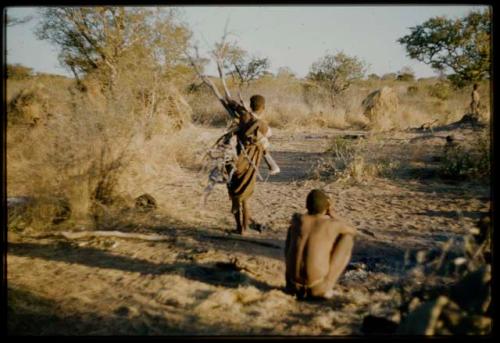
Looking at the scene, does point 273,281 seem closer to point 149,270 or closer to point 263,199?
point 149,270

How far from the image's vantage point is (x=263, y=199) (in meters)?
7.13

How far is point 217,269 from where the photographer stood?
13.5 ft

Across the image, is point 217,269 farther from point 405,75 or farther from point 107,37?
point 405,75

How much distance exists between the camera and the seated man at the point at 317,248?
10.6 ft

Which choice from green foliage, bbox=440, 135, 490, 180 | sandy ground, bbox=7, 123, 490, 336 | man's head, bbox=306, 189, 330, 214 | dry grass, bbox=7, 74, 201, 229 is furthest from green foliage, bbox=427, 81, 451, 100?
man's head, bbox=306, 189, 330, 214

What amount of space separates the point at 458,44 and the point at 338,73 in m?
7.60

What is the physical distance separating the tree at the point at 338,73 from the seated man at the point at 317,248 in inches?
823

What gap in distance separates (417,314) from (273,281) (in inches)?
64.1

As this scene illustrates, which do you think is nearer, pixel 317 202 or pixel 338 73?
pixel 317 202

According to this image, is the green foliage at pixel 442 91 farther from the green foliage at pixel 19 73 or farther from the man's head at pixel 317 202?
the man's head at pixel 317 202

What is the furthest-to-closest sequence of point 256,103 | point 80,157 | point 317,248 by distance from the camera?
1. point 80,157
2. point 256,103
3. point 317,248

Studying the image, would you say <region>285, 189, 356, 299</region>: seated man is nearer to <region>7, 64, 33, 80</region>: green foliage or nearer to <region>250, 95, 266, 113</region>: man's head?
<region>250, 95, 266, 113</region>: man's head

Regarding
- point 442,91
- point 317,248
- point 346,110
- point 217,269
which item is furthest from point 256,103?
point 442,91

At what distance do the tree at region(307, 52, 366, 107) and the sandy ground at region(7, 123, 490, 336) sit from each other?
17.7 m
